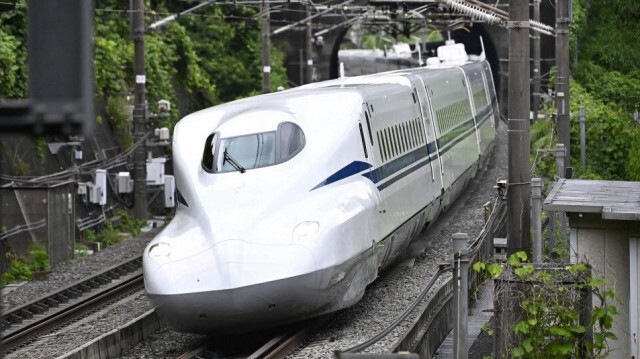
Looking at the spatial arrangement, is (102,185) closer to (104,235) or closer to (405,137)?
(104,235)

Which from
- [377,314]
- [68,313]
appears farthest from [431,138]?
[68,313]

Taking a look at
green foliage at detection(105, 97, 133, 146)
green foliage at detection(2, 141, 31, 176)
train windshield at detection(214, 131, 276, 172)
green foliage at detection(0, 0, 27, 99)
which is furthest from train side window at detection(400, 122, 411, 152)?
green foliage at detection(105, 97, 133, 146)

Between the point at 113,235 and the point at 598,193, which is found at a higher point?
the point at 598,193

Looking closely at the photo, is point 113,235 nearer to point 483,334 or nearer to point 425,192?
point 425,192

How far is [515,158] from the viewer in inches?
423

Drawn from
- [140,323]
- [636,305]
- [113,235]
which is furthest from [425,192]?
[113,235]

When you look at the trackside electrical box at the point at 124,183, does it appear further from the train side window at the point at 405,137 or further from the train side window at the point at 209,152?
the train side window at the point at 209,152

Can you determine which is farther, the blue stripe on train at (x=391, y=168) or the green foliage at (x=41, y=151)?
the green foliage at (x=41, y=151)

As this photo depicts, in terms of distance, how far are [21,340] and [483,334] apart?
215 inches

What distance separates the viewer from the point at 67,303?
50.9ft

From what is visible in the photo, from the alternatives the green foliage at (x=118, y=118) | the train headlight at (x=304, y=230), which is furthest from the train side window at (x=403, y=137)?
the green foliage at (x=118, y=118)

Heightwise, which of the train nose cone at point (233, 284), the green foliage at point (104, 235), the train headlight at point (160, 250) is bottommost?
the green foliage at point (104, 235)

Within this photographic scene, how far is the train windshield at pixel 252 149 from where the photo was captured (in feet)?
37.5

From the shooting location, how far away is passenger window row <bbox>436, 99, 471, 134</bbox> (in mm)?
19312
